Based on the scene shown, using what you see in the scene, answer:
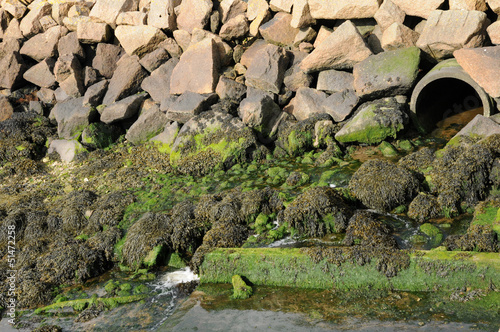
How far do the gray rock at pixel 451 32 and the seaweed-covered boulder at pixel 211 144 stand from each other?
205 inches

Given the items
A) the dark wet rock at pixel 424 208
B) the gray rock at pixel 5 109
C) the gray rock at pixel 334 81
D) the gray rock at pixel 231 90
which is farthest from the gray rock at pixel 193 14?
the dark wet rock at pixel 424 208

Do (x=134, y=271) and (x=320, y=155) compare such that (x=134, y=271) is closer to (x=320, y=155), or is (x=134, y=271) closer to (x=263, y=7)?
(x=320, y=155)

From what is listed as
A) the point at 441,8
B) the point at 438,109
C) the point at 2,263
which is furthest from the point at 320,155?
the point at 2,263

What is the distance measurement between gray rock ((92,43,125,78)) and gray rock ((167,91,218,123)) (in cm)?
430

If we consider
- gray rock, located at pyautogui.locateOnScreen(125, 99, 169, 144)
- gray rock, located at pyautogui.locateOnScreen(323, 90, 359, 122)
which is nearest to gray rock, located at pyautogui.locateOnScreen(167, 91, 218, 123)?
gray rock, located at pyautogui.locateOnScreen(125, 99, 169, 144)

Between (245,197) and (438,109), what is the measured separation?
7.14 meters

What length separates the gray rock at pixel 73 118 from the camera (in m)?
15.4

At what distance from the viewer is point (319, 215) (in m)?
8.52

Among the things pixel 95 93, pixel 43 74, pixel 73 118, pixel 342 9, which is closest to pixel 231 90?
pixel 342 9

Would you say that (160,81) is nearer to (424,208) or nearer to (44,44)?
(44,44)

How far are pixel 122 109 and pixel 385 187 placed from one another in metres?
9.51

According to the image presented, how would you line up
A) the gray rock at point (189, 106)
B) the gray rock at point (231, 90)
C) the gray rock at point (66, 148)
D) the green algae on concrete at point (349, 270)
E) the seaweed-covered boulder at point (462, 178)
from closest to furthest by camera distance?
the green algae on concrete at point (349, 270), the seaweed-covered boulder at point (462, 178), the gray rock at point (189, 106), the gray rock at point (231, 90), the gray rock at point (66, 148)

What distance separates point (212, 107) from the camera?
13945mm

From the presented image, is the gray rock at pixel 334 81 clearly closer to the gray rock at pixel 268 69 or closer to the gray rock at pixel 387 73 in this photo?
the gray rock at pixel 387 73
